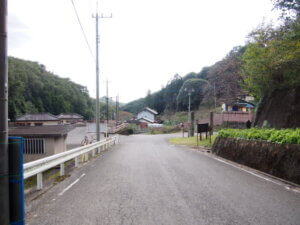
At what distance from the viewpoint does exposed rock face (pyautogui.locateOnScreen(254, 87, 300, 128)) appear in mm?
15352

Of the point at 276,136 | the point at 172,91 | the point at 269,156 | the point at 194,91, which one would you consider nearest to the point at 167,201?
the point at 269,156

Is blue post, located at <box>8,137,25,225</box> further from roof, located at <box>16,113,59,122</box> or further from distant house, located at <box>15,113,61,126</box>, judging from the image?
roof, located at <box>16,113,59,122</box>

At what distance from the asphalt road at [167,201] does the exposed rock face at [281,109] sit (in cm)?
831

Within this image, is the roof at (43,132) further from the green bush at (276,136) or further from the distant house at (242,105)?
the distant house at (242,105)

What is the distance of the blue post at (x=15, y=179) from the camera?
10.7ft

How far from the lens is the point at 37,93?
238ft

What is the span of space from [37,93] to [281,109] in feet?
222

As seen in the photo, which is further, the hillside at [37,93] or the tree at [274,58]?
the hillside at [37,93]

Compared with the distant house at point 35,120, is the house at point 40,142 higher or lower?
lower

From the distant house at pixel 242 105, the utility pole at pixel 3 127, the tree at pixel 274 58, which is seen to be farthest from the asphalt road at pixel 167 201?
the distant house at pixel 242 105

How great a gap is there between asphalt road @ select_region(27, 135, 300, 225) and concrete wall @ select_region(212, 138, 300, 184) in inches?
21.3

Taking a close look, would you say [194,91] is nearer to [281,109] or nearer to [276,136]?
[281,109]

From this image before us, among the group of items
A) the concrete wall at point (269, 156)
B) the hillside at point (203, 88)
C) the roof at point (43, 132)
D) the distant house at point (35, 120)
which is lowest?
the concrete wall at point (269, 156)

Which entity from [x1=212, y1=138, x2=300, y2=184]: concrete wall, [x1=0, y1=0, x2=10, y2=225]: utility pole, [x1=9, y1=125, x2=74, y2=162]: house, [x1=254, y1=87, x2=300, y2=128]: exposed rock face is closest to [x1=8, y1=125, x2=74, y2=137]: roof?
[x1=9, y1=125, x2=74, y2=162]: house
